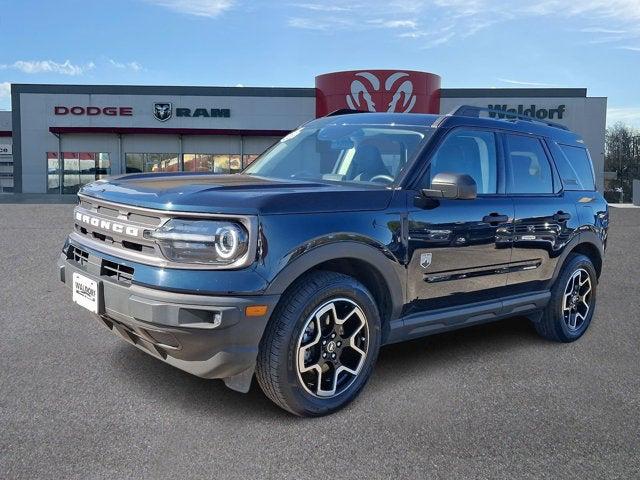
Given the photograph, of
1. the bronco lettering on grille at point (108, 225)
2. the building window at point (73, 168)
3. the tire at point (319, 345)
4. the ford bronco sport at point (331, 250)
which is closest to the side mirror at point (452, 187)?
the ford bronco sport at point (331, 250)

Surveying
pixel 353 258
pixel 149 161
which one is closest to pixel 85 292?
Answer: pixel 353 258

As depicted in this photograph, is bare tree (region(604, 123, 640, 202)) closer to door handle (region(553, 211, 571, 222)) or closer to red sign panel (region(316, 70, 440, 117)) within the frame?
red sign panel (region(316, 70, 440, 117))

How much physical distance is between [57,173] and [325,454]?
34.3 meters

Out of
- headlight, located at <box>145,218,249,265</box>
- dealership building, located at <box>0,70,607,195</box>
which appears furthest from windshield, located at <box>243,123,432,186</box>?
dealership building, located at <box>0,70,607,195</box>

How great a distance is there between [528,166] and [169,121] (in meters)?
30.4

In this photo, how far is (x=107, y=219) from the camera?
11.1 ft

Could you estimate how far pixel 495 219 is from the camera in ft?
13.6

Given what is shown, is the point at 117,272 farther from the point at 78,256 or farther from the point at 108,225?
the point at 78,256

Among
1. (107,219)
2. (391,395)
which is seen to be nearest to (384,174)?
(391,395)

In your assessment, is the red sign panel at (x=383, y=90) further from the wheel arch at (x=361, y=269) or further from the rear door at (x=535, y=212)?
the wheel arch at (x=361, y=269)

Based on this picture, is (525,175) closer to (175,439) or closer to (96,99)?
(175,439)

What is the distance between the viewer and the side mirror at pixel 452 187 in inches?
138

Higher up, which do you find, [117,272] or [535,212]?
[535,212]

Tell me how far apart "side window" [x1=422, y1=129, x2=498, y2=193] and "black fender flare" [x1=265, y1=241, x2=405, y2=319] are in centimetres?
69
